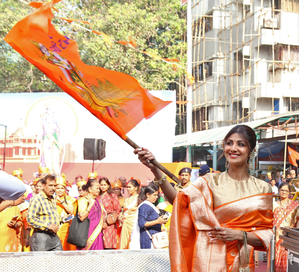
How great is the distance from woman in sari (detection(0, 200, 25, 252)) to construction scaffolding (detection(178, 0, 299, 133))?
49.5ft

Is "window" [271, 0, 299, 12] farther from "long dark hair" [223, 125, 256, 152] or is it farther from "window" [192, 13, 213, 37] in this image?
"long dark hair" [223, 125, 256, 152]

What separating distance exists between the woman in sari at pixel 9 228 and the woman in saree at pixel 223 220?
4445mm

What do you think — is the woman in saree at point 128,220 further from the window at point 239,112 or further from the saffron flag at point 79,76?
the window at point 239,112

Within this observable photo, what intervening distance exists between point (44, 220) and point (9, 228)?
48.0 inches

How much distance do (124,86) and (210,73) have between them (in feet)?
75.4

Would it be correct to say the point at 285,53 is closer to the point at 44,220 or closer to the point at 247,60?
the point at 247,60

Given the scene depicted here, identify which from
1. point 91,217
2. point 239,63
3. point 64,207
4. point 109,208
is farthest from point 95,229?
point 239,63

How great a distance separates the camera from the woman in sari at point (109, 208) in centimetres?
654

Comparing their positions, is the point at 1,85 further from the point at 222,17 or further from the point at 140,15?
the point at 222,17

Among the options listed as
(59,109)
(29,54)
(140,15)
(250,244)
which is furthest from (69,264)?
(140,15)

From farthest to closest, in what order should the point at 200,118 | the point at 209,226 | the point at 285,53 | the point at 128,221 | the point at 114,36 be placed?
the point at 200,118, the point at 285,53, the point at 114,36, the point at 128,221, the point at 209,226

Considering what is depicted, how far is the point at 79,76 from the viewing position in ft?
8.70

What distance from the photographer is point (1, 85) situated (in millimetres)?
21188

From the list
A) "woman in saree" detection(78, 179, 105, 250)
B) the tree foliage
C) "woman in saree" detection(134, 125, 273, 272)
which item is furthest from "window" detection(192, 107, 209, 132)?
"woman in saree" detection(134, 125, 273, 272)
